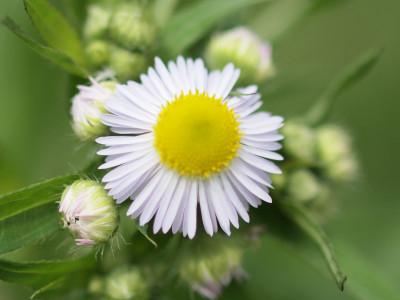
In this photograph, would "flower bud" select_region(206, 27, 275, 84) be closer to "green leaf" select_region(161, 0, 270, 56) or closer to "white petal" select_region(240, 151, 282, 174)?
"green leaf" select_region(161, 0, 270, 56)

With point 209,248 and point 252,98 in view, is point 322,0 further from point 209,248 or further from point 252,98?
point 209,248

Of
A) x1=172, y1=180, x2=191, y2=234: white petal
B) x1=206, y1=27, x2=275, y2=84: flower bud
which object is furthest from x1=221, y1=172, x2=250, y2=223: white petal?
x1=206, y1=27, x2=275, y2=84: flower bud

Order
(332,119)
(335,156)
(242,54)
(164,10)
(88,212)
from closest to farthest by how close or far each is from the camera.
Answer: (88,212), (242,54), (335,156), (164,10), (332,119)

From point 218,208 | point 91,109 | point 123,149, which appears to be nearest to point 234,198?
point 218,208

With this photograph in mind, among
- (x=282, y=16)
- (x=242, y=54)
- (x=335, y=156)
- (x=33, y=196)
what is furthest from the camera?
(x=282, y=16)

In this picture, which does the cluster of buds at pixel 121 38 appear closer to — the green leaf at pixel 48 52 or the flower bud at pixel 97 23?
the flower bud at pixel 97 23

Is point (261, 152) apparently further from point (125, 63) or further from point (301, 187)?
point (125, 63)

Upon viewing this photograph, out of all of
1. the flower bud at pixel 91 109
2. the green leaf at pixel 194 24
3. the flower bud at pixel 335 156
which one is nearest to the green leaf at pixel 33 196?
the flower bud at pixel 91 109
